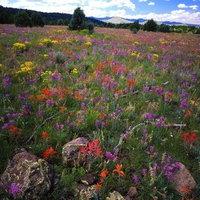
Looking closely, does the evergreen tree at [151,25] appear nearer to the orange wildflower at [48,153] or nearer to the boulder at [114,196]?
the orange wildflower at [48,153]

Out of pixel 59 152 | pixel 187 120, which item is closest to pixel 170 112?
pixel 187 120

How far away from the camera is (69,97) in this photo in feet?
15.5

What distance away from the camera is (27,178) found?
2.22 meters

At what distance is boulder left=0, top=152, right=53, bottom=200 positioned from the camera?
7.07 ft

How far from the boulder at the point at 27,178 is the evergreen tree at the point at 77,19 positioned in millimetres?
18991

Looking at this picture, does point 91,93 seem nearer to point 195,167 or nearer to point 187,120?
point 187,120

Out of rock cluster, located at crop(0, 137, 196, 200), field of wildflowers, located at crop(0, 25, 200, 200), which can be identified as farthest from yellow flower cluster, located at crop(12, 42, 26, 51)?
rock cluster, located at crop(0, 137, 196, 200)

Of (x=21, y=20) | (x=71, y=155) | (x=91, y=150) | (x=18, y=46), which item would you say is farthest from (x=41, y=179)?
(x=21, y=20)

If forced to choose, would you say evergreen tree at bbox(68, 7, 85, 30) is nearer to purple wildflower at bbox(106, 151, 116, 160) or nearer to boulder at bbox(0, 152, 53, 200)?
purple wildflower at bbox(106, 151, 116, 160)

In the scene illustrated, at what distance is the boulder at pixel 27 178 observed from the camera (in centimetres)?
216

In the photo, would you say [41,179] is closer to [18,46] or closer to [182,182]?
[182,182]

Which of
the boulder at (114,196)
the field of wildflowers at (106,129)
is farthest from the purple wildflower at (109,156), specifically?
the boulder at (114,196)

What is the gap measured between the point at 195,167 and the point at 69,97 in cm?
321

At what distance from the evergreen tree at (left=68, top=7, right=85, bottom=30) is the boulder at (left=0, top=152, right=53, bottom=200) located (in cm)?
1899
